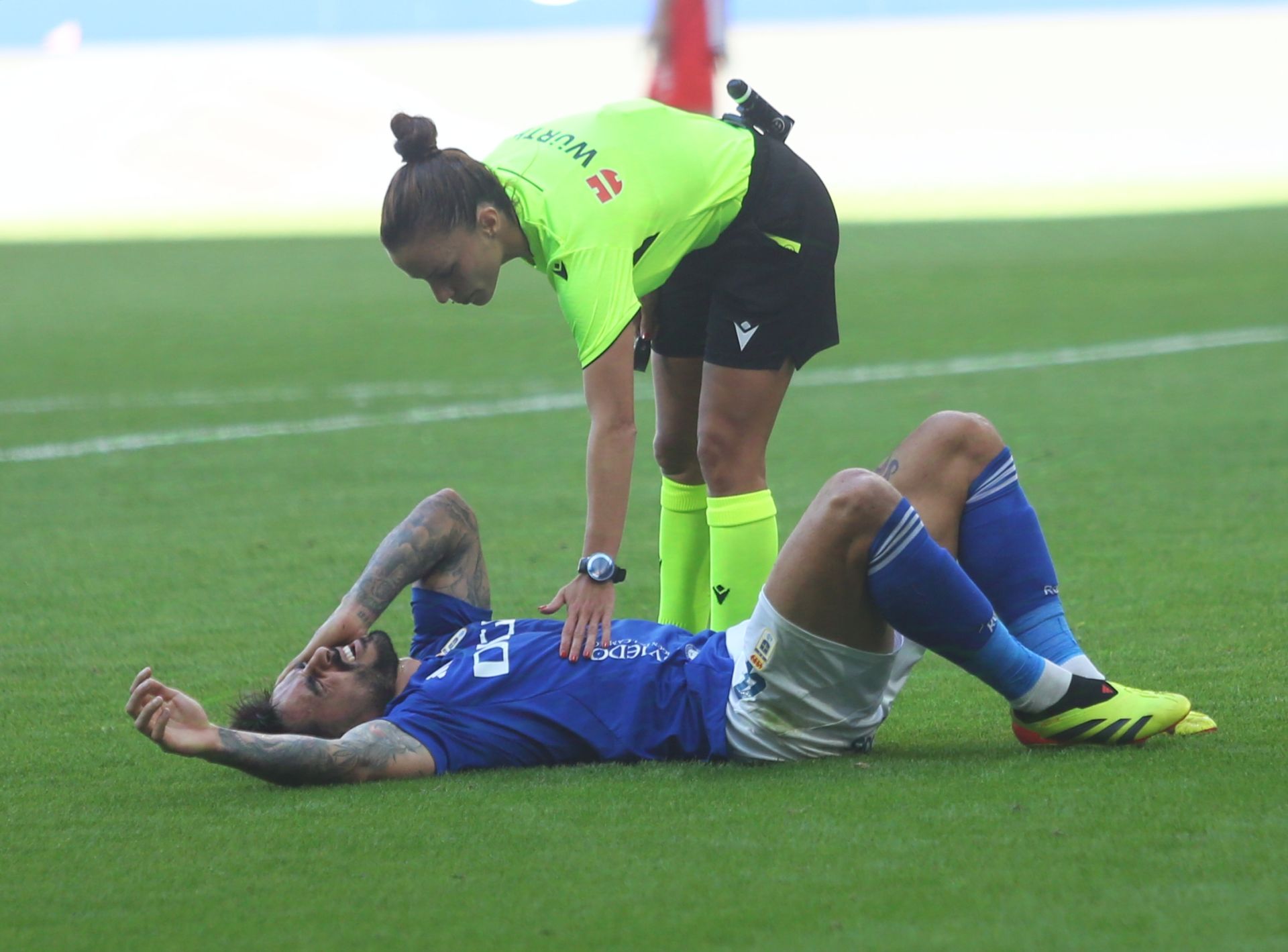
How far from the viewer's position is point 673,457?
4824 millimetres

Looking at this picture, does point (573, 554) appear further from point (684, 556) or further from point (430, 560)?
point (430, 560)

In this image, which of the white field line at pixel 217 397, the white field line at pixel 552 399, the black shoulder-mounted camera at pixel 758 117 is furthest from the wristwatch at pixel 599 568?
the white field line at pixel 217 397

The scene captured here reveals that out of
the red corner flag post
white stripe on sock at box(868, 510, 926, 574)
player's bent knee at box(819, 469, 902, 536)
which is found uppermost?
the red corner flag post

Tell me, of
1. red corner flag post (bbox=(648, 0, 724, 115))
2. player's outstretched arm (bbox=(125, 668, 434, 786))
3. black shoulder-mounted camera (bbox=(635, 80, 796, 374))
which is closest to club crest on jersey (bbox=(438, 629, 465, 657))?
player's outstretched arm (bbox=(125, 668, 434, 786))

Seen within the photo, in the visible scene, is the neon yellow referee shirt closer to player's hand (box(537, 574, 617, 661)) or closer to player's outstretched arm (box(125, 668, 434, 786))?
player's hand (box(537, 574, 617, 661))

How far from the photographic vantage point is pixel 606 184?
3.94 metres

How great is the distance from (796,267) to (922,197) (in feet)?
62.6

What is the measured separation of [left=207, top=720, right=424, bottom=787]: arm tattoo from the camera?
136 inches

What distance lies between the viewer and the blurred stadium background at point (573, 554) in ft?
9.53

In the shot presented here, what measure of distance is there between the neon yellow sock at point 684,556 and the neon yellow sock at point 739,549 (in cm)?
34

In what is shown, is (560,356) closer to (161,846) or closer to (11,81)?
(161,846)

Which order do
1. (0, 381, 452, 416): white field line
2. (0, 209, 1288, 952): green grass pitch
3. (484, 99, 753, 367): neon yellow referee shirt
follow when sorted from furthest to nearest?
(0, 381, 452, 416): white field line
(484, 99, 753, 367): neon yellow referee shirt
(0, 209, 1288, 952): green grass pitch

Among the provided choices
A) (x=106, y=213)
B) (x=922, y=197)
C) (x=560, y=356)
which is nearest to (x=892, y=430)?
(x=560, y=356)

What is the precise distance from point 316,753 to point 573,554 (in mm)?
2762
